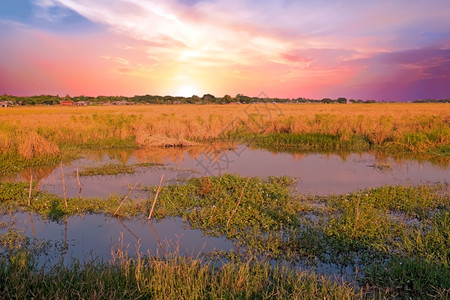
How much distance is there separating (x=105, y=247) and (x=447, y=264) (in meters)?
6.03

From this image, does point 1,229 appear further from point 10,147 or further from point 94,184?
point 10,147

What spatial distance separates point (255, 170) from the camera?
13516 mm

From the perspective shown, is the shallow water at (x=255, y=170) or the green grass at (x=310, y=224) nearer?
the green grass at (x=310, y=224)

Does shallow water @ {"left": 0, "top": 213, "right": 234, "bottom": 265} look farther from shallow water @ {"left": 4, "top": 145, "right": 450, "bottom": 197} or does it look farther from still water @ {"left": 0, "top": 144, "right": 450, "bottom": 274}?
shallow water @ {"left": 4, "top": 145, "right": 450, "bottom": 197}

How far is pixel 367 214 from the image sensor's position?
24.3 feet

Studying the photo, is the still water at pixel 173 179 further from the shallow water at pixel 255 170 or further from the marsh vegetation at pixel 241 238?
the marsh vegetation at pixel 241 238

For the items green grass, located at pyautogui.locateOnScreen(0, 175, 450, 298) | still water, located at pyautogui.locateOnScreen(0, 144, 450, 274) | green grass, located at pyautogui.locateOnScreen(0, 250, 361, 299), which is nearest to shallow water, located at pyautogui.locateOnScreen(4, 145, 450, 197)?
still water, located at pyautogui.locateOnScreen(0, 144, 450, 274)

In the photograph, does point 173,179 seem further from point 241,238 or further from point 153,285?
point 153,285

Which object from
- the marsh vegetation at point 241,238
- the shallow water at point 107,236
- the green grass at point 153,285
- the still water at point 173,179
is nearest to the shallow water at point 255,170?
the still water at point 173,179

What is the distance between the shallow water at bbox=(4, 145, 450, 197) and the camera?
11.0m

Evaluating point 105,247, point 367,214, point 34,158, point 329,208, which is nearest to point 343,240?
point 367,214

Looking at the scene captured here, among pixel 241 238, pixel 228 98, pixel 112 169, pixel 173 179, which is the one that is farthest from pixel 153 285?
pixel 228 98

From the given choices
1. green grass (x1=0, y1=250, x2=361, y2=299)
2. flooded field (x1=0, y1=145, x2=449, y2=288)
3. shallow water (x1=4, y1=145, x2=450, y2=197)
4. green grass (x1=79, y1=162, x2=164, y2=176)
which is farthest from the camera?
green grass (x1=79, y1=162, x2=164, y2=176)

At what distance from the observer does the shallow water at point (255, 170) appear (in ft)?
36.2
